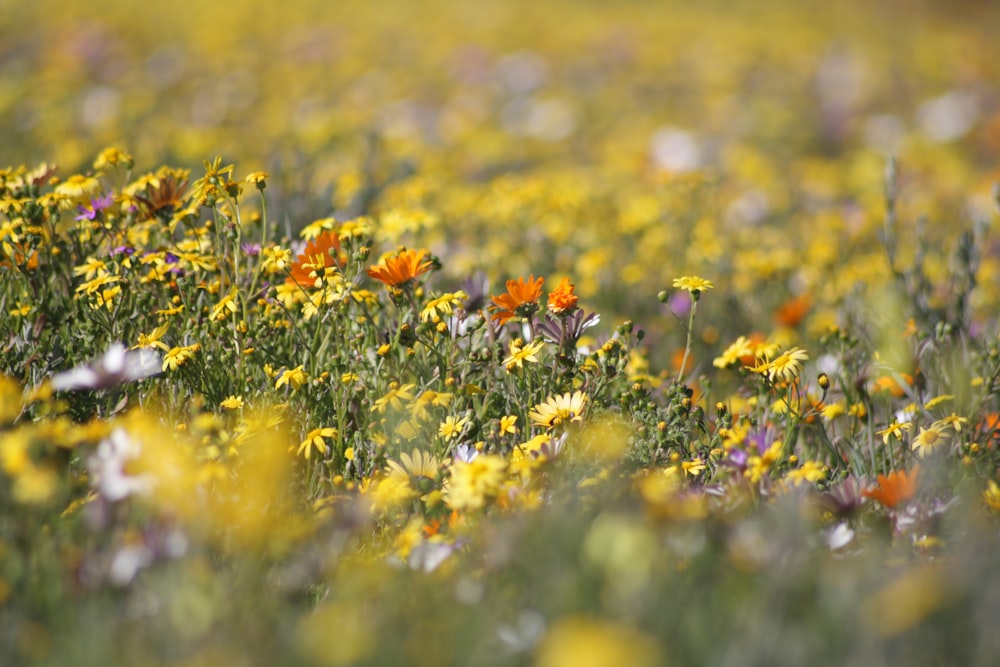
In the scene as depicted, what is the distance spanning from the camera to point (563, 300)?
222 centimetres

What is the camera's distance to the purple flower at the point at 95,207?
2596 mm

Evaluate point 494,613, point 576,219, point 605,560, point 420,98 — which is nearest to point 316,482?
point 494,613

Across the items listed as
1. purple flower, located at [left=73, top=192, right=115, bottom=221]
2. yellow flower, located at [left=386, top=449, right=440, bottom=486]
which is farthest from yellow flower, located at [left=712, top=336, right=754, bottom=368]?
purple flower, located at [left=73, top=192, right=115, bottom=221]

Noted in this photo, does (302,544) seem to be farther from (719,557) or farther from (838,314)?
(838,314)

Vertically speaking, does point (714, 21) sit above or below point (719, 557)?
below

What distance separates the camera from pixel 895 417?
8.32 ft

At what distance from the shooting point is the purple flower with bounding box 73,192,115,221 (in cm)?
260

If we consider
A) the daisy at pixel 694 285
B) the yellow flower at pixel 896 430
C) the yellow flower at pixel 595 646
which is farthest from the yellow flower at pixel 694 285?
the yellow flower at pixel 595 646

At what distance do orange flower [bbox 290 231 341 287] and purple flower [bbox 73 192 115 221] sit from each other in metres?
0.62

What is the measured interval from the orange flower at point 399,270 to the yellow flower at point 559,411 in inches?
18.9

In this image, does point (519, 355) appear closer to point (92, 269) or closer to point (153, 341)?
point (153, 341)

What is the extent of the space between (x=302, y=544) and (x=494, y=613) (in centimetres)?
42

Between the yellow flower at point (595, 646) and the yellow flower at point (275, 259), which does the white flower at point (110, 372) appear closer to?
the yellow flower at point (275, 259)

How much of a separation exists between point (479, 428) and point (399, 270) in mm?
457
